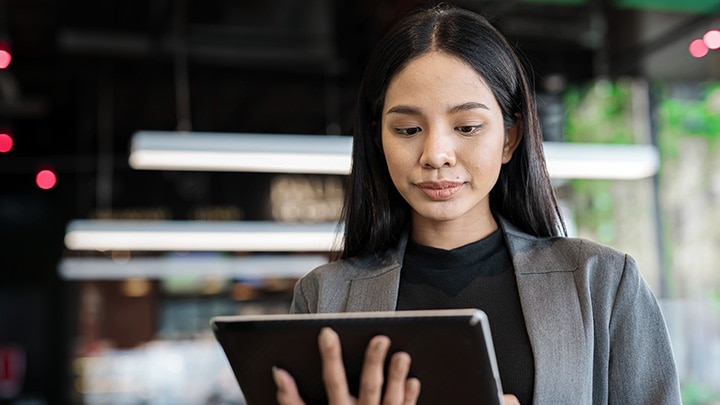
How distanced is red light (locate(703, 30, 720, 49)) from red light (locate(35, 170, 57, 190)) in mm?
6597

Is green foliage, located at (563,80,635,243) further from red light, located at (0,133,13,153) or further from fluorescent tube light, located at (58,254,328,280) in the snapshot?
red light, located at (0,133,13,153)

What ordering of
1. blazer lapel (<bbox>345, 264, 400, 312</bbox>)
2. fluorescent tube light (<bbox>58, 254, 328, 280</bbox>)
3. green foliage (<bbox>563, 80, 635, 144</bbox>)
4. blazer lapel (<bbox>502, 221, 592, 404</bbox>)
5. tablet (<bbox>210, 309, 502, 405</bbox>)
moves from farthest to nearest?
fluorescent tube light (<bbox>58, 254, 328, 280</bbox>) < green foliage (<bbox>563, 80, 635, 144</bbox>) < blazer lapel (<bbox>345, 264, 400, 312</bbox>) < blazer lapel (<bbox>502, 221, 592, 404</bbox>) < tablet (<bbox>210, 309, 502, 405</bbox>)

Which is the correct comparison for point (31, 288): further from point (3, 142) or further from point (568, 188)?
point (568, 188)

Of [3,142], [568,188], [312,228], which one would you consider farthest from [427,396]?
[3,142]

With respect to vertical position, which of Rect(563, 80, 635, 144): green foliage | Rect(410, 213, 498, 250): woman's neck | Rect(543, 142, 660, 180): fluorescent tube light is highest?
Rect(563, 80, 635, 144): green foliage

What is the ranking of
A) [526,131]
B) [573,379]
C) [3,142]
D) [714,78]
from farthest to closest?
[3,142]
[714,78]
[526,131]
[573,379]

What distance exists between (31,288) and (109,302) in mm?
799

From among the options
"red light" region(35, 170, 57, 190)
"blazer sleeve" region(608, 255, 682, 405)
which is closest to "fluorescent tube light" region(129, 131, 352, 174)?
"blazer sleeve" region(608, 255, 682, 405)

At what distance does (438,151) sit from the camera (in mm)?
1279

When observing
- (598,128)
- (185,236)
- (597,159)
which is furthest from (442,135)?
(598,128)

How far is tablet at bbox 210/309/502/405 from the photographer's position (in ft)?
3.53

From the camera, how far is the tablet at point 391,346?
1075 mm

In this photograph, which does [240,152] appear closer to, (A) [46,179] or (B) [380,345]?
(B) [380,345]

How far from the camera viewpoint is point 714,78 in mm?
6625
